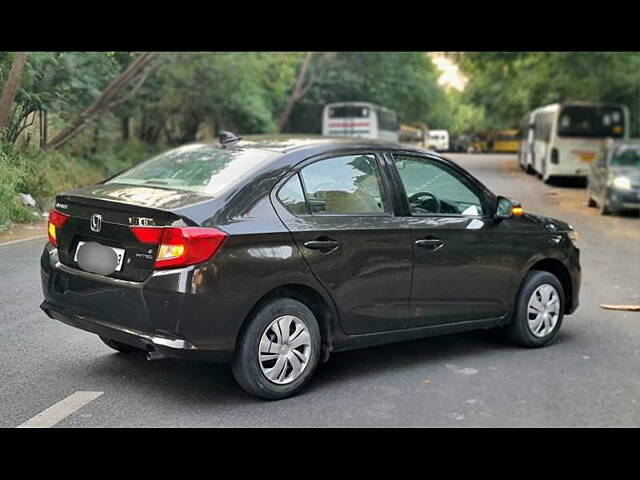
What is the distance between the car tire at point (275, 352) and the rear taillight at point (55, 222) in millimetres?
1440

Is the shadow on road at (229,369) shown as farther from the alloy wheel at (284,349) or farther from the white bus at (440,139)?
the white bus at (440,139)

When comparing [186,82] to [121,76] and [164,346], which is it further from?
[164,346]

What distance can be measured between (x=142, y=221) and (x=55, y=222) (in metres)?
0.97

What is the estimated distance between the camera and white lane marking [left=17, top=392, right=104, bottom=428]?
4.71 m

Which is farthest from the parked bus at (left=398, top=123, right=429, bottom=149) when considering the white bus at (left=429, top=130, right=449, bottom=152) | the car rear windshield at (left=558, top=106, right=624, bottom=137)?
the car rear windshield at (left=558, top=106, right=624, bottom=137)

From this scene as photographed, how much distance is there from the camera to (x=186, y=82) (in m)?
29.0

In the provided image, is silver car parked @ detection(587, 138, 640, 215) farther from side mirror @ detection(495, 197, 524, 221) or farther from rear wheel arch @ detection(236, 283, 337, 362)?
rear wheel arch @ detection(236, 283, 337, 362)

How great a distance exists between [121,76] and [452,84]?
35.8 m

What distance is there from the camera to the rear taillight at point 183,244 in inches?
192

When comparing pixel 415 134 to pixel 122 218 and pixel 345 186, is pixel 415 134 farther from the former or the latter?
pixel 122 218

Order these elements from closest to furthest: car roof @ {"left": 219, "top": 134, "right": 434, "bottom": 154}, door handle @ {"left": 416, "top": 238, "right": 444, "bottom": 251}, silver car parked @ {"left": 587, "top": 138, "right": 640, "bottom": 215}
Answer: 1. car roof @ {"left": 219, "top": 134, "right": 434, "bottom": 154}
2. door handle @ {"left": 416, "top": 238, "right": 444, "bottom": 251}
3. silver car parked @ {"left": 587, "top": 138, "right": 640, "bottom": 215}

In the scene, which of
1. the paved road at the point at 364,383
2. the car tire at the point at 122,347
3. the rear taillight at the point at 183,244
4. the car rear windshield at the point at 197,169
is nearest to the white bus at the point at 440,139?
the paved road at the point at 364,383

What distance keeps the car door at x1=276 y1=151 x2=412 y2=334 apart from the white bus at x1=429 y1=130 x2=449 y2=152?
40714 mm
